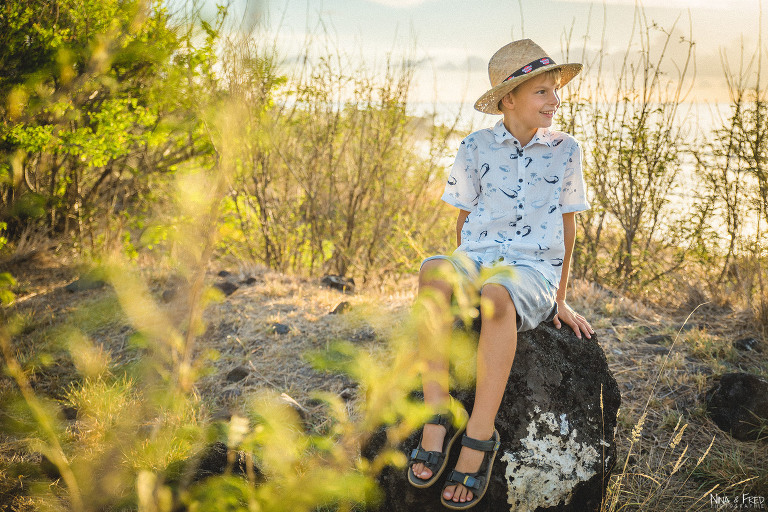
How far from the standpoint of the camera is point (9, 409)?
Result: 3.22 metres

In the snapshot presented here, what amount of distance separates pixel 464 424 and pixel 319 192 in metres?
5.03

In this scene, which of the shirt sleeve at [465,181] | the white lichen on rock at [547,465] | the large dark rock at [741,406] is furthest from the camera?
the large dark rock at [741,406]

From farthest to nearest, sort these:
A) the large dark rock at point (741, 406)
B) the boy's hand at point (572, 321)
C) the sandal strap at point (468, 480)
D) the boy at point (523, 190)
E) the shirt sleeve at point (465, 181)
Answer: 1. the large dark rock at point (741, 406)
2. the shirt sleeve at point (465, 181)
3. the boy's hand at point (572, 321)
4. the boy at point (523, 190)
5. the sandal strap at point (468, 480)

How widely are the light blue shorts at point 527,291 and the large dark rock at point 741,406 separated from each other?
4.79 feet

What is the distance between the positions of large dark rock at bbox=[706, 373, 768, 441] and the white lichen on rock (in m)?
1.34

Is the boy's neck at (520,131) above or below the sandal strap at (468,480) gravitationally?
above

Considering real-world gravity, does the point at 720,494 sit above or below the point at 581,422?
below

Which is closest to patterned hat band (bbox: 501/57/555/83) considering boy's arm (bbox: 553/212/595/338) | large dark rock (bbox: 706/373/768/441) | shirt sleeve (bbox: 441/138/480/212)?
shirt sleeve (bbox: 441/138/480/212)

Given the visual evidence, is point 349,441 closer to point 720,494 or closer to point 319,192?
point 720,494

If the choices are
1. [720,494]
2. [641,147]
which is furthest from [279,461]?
[641,147]

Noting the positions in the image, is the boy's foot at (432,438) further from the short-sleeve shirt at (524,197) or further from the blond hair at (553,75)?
the blond hair at (553,75)

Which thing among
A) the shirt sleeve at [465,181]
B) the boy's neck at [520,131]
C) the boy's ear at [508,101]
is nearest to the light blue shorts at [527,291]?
the shirt sleeve at [465,181]

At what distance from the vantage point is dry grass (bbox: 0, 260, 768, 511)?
2613 millimetres

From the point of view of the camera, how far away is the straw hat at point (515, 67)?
8.21 ft
